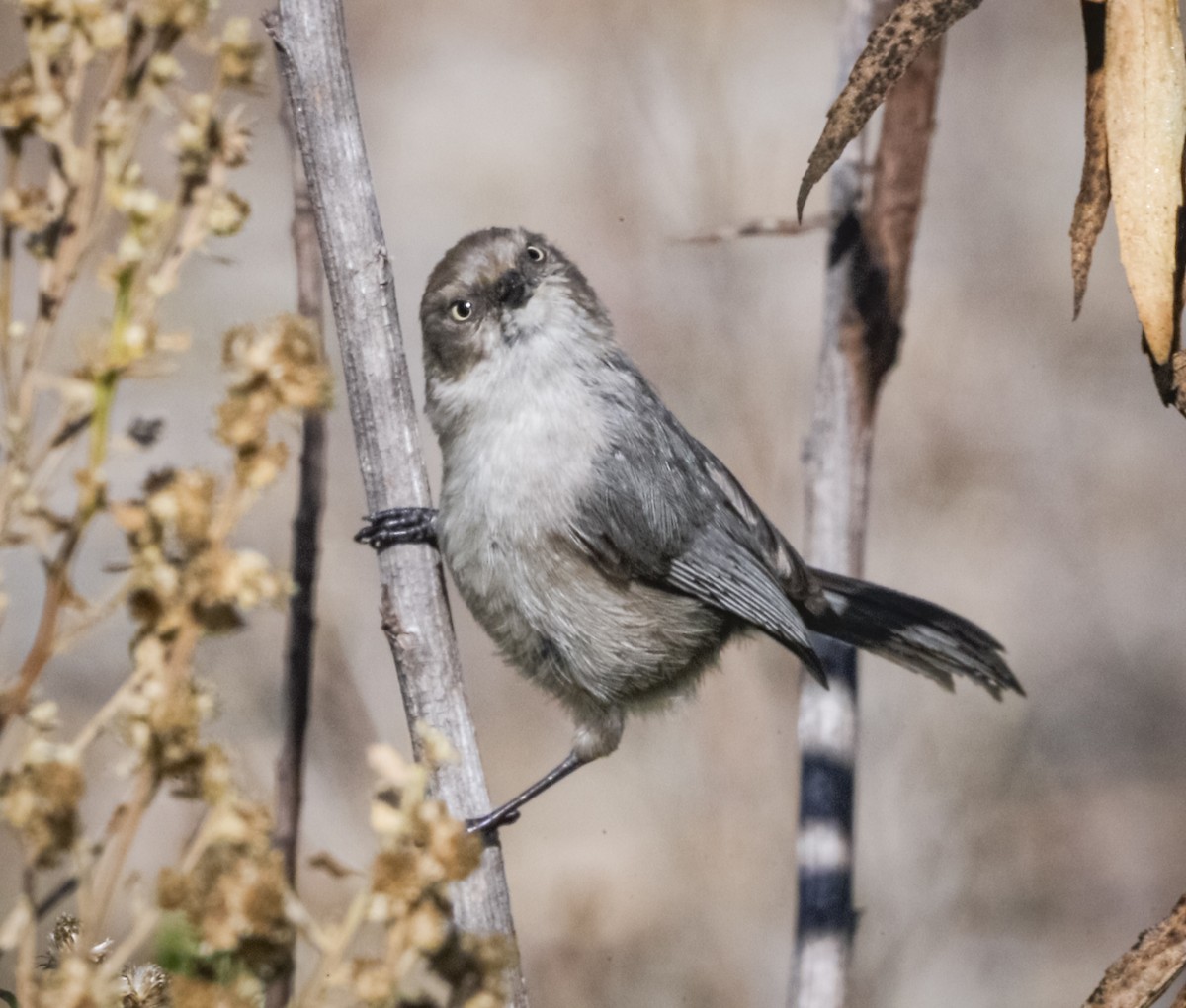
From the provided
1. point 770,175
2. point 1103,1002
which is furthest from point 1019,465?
point 1103,1002

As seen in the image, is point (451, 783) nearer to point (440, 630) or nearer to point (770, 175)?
point (440, 630)

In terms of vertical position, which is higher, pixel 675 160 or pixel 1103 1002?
pixel 675 160

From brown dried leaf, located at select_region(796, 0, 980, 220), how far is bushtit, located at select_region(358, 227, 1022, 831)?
1.28 metres

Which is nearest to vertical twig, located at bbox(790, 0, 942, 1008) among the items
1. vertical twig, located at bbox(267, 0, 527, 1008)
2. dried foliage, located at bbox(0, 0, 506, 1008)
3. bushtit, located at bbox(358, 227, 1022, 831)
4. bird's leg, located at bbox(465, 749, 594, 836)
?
bushtit, located at bbox(358, 227, 1022, 831)

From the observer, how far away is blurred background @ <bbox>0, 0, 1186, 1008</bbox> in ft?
14.5

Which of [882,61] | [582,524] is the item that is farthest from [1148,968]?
[582,524]

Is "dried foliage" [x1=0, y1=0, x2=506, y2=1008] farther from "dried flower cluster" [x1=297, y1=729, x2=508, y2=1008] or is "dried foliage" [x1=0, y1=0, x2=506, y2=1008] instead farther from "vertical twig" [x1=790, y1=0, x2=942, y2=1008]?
"vertical twig" [x1=790, y1=0, x2=942, y2=1008]

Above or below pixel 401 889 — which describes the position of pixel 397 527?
above

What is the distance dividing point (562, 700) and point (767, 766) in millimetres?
1725

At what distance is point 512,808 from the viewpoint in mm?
2455

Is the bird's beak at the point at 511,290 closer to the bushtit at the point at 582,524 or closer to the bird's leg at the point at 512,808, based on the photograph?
the bushtit at the point at 582,524

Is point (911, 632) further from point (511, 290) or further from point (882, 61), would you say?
point (882, 61)

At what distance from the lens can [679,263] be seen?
502 centimetres

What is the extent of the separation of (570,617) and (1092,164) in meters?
1.50
